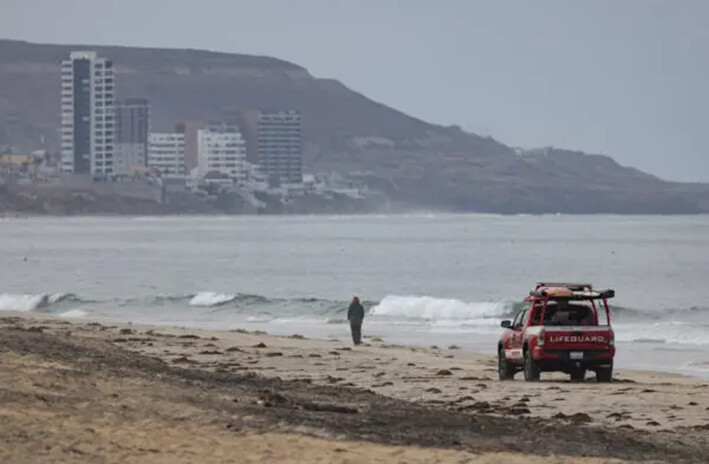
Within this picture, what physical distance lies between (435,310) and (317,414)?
48947 mm

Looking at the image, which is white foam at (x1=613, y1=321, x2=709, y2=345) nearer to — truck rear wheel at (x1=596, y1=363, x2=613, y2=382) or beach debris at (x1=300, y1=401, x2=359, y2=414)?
truck rear wheel at (x1=596, y1=363, x2=613, y2=382)

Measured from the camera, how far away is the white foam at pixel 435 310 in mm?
63144

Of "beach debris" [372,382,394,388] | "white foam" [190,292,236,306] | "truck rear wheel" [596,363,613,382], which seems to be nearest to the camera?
"beach debris" [372,382,394,388]

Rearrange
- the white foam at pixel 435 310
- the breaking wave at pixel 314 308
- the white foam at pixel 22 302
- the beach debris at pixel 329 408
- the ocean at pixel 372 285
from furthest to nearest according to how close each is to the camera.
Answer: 1. the white foam at pixel 22 302
2. the white foam at pixel 435 310
3. the breaking wave at pixel 314 308
4. the ocean at pixel 372 285
5. the beach debris at pixel 329 408

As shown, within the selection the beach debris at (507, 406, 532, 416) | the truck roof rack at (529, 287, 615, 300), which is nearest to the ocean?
the truck roof rack at (529, 287, 615, 300)

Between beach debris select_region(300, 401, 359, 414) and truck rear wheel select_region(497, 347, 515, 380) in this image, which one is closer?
beach debris select_region(300, 401, 359, 414)

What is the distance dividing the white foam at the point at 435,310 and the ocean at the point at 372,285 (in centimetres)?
7

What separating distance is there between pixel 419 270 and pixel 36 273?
85.9ft

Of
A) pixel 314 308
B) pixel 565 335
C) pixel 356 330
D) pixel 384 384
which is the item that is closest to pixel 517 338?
pixel 565 335

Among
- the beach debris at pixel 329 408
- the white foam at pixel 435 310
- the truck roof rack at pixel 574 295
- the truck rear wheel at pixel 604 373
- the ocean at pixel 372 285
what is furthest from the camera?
the white foam at pixel 435 310

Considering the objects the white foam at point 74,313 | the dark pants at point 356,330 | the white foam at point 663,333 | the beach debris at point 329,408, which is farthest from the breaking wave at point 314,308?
the beach debris at point 329,408

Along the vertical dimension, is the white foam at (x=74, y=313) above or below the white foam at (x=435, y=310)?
below

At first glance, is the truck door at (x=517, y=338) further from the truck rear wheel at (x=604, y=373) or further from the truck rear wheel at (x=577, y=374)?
the truck rear wheel at (x=604, y=373)

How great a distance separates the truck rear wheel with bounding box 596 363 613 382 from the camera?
978 inches
